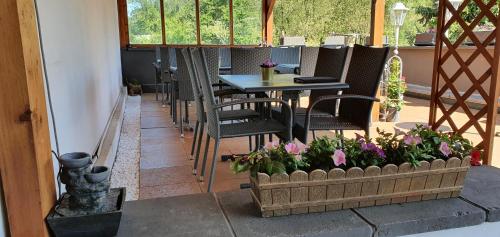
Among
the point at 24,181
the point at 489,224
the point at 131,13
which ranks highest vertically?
the point at 131,13

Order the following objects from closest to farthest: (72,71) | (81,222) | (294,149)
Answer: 1. (81,222)
2. (294,149)
3. (72,71)

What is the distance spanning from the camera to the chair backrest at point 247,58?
3.88m

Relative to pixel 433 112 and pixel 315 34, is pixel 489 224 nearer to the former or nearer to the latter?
pixel 433 112

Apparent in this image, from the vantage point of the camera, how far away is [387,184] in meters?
1.24

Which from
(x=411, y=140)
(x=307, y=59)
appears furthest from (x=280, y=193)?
(x=307, y=59)

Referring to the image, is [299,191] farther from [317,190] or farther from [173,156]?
[173,156]

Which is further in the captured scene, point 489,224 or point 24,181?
point 489,224

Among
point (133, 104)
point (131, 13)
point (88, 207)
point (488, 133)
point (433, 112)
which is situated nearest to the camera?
point (88, 207)

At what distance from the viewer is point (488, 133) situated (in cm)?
294

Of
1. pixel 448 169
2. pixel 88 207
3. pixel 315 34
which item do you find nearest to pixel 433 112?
A: pixel 448 169

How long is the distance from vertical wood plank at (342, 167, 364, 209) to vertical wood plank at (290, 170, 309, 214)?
14 centimetres

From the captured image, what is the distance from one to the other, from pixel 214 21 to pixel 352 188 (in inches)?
298

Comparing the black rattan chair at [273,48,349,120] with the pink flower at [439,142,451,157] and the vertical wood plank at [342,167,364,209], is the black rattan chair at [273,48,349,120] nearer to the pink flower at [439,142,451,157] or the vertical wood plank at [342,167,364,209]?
the pink flower at [439,142,451,157]

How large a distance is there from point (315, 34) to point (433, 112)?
10.3 m
